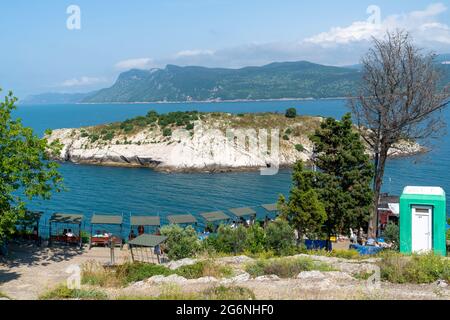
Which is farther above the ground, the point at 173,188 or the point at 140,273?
the point at 140,273

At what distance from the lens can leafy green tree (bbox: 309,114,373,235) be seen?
2938cm

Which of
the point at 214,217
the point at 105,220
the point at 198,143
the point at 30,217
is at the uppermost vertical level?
the point at 198,143

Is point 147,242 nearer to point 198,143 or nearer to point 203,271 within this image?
point 203,271

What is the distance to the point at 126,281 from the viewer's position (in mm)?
16922

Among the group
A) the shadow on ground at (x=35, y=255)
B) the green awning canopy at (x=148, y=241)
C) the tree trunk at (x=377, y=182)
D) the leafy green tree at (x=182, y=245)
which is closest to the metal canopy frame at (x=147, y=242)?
the green awning canopy at (x=148, y=241)

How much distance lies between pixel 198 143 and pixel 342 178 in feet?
167

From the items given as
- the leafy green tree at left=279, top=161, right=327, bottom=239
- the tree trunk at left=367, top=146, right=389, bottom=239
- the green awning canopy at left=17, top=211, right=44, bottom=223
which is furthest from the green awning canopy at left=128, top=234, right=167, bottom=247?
the tree trunk at left=367, top=146, right=389, bottom=239

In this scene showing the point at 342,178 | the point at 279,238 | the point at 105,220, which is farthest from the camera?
the point at 105,220

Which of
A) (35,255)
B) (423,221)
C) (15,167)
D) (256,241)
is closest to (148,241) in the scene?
(256,241)

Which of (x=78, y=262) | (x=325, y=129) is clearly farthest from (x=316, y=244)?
(x=78, y=262)

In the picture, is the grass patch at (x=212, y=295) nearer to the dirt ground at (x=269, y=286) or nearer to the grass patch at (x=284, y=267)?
the dirt ground at (x=269, y=286)

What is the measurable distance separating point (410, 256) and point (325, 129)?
14257mm

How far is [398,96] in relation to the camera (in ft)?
95.2

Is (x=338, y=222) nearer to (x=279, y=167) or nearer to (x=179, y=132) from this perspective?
(x=279, y=167)
